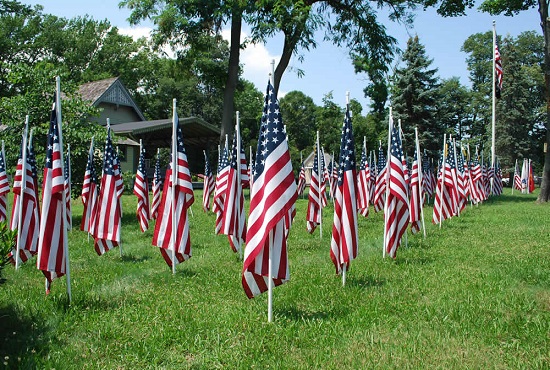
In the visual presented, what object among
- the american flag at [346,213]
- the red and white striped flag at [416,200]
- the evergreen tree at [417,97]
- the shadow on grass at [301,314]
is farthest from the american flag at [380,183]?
the evergreen tree at [417,97]

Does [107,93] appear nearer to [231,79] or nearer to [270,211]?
[231,79]

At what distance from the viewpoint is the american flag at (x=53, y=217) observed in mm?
6649

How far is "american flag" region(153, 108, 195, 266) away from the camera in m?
8.75

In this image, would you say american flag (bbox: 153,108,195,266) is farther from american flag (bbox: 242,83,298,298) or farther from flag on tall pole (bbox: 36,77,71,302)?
american flag (bbox: 242,83,298,298)

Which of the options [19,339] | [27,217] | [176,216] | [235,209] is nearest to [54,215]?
[19,339]

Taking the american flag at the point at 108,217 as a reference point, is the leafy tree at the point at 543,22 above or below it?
above

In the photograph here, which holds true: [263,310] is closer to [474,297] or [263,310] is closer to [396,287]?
[396,287]

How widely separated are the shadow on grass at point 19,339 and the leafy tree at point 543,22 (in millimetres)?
24815

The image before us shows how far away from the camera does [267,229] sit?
5941 millimetres

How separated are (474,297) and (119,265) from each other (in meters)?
6.72

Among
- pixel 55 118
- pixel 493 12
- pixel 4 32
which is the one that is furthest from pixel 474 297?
pixel 4 32

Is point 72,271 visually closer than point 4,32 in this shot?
Yes

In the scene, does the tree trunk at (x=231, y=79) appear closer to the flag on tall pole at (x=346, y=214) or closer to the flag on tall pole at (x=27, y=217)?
the flag on tall pole at (x=27, y=217)

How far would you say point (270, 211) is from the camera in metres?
5.99
